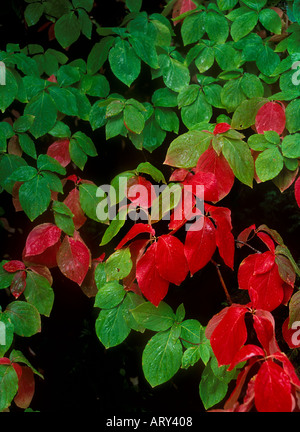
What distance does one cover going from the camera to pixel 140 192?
973mm

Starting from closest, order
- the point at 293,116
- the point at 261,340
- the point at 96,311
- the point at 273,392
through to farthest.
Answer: the point at 273,392, the point at 261,340, the point at 293,116, the point at 96,311

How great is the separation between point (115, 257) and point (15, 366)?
0.38 metres

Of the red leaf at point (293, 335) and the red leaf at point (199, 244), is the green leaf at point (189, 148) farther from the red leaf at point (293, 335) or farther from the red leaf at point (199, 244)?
the red leaf at point (293, 335)

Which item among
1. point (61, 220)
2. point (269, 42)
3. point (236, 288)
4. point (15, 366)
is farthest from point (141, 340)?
point (269, 42)

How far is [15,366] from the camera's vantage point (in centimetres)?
98

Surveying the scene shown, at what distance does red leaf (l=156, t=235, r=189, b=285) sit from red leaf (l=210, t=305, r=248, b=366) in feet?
0.42

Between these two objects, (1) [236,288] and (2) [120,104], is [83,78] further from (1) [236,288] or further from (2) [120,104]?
(1) [236,288]

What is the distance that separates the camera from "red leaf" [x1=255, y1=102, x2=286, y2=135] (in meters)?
0.98

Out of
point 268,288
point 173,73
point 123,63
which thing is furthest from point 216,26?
point 268,288

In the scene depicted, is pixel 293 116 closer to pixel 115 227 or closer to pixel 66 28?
pixel 115 227

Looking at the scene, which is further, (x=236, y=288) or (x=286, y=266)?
(x=236, y=288)

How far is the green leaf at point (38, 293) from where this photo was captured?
1.00 meters

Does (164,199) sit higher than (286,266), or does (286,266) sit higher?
(164,199)

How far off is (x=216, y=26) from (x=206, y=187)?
19.8 inches
